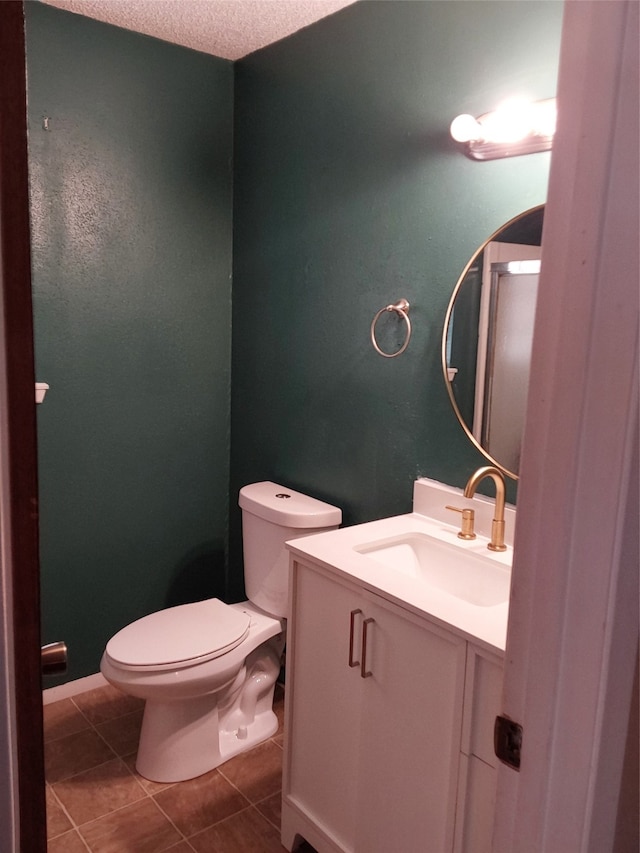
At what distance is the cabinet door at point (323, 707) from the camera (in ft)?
5.46

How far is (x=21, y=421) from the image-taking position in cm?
67

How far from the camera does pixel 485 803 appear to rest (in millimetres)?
1359

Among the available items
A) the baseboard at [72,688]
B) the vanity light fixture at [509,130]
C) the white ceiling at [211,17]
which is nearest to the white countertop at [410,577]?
the vanity light fixture at [509,130]

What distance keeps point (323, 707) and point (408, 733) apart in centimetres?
29

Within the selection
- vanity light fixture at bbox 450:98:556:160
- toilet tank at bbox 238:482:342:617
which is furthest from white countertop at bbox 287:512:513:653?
vanity light fixture at bbox 450:98:556:160

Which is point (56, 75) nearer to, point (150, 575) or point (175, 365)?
point (175, 365)

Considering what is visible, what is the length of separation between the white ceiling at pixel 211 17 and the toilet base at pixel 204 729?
2.02 meters

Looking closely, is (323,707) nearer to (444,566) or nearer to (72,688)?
(444,566)

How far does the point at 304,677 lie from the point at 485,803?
0.57 meters

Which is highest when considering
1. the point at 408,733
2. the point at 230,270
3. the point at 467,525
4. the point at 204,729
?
the point at 230,270

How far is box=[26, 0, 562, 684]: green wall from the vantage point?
1.97m

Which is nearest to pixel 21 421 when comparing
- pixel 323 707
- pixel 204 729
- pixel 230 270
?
pixel 323 707

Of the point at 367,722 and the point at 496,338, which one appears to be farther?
the point at 496,338

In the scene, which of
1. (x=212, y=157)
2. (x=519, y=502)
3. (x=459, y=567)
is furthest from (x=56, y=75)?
(x=519, y=502)
